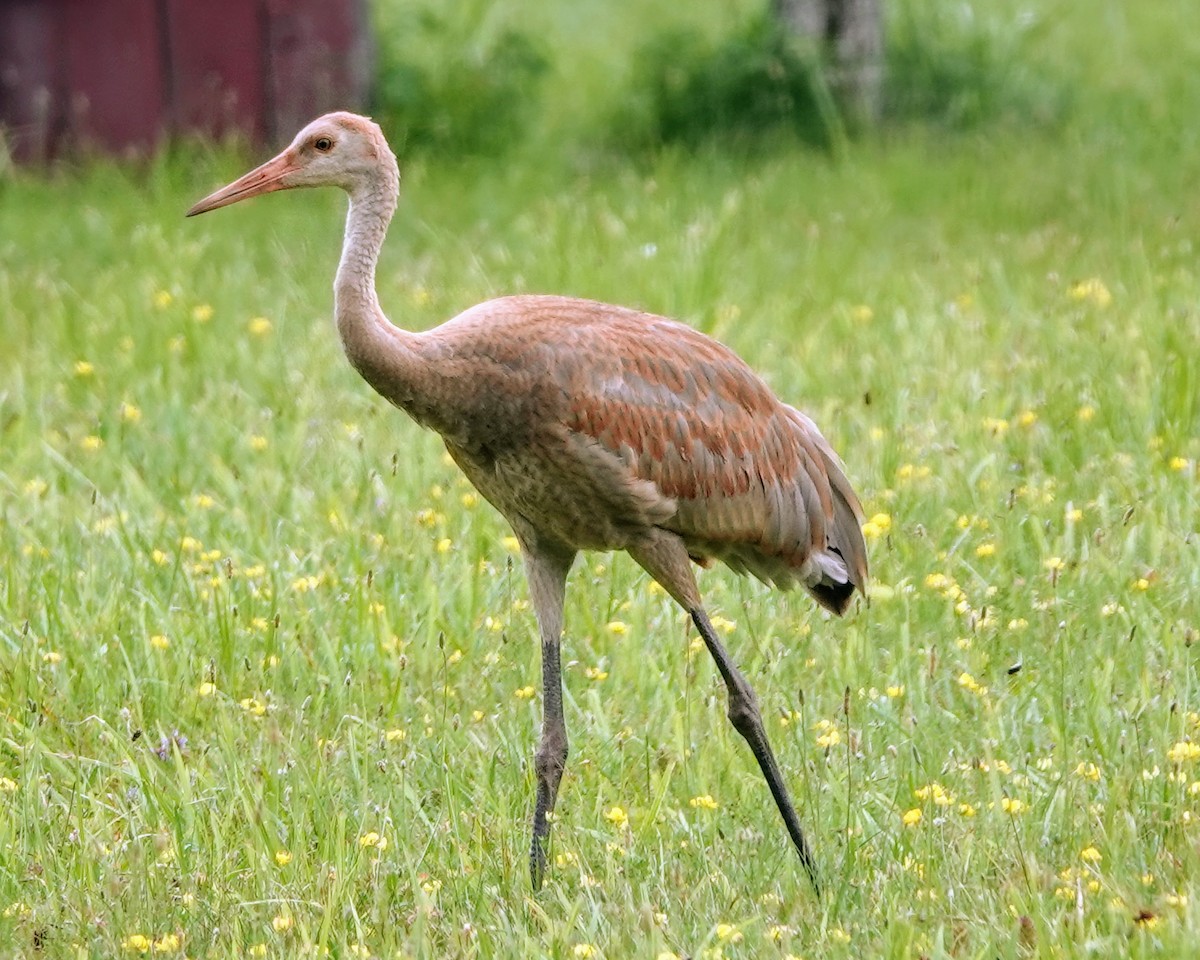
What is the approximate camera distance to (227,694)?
191 inches

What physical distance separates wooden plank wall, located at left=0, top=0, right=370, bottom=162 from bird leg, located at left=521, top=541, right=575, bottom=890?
19.9 feet

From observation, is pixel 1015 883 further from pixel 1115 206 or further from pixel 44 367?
pixel 1115 206

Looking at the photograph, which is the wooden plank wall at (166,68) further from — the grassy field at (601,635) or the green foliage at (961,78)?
the green foliage at (961,78)

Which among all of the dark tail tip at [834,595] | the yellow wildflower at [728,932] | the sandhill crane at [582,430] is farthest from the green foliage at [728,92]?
the yellow wildflower at [728,932]

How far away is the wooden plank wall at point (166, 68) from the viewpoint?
10.1 metres

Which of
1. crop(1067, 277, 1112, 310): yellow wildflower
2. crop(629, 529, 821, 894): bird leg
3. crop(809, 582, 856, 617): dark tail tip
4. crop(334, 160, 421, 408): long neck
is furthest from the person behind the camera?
crop(1067, 277, 1112, 310): yellow wildflower

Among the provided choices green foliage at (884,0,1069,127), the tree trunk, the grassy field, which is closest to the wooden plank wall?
the grassy field

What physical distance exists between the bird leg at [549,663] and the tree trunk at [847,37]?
615 centimetres

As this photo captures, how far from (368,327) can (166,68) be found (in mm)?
6637

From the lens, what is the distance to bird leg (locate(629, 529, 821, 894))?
4363mm

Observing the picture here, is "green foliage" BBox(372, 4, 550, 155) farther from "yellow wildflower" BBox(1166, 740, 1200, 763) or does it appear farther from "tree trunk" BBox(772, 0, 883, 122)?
"yellow wildflower" BBox(1166, 740, 1200, 763)

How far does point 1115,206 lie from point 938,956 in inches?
236

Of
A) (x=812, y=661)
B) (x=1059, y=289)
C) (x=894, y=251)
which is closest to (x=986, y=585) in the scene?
(x=812, y=661)

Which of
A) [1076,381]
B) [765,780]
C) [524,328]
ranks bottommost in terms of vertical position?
[765,780]
